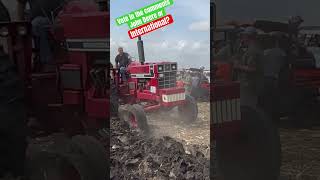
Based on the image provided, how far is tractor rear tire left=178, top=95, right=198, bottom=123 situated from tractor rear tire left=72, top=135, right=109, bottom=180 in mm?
560

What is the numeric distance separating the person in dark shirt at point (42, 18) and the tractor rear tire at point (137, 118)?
69 cm

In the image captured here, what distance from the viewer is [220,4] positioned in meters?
2.39

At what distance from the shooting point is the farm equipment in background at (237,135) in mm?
2418

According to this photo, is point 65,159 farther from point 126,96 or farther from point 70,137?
point 126,96

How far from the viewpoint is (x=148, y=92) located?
278 centimetres

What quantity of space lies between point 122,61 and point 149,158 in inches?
20.7

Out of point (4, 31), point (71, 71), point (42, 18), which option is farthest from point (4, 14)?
point (71, 71)

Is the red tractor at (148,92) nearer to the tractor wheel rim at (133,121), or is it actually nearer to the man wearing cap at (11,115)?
the tractor wheel rim at (133,121)

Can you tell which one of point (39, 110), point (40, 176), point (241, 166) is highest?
point (39, 110)

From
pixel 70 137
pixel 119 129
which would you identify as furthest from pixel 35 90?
pixel 119 129

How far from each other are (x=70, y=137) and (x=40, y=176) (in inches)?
13.9

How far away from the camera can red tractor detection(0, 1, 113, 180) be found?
290cm

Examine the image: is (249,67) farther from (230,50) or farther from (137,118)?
(137,118)

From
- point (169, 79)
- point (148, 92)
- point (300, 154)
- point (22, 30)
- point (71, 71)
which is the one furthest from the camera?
point (22, 30)
